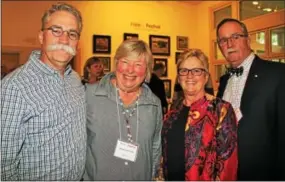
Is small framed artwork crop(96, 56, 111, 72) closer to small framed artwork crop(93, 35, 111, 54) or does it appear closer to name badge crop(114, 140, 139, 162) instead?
small framed artwork crop(93, 35, 111, 54)

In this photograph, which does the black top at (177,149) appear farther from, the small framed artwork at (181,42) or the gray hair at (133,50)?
the small framed artwork at (181,42)

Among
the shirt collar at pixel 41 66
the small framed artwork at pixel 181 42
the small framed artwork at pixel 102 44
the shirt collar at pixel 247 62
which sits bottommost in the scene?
the shirt collar at pixel 41 66

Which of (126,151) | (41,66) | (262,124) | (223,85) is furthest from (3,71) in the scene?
(262,124)

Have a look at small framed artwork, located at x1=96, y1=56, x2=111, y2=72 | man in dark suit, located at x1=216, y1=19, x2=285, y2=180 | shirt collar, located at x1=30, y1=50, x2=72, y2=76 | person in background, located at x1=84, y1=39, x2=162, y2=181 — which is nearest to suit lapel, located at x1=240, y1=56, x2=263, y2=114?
man in dark suit, located at x1=216, y1=19, x2=285, y2=180

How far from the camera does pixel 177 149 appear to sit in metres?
1.76

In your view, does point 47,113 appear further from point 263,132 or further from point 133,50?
point 263,132

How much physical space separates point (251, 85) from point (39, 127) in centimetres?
154

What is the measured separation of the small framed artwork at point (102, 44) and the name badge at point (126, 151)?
13.2 ft

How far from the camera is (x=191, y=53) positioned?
1827 millimetres

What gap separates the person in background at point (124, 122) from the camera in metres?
1.74

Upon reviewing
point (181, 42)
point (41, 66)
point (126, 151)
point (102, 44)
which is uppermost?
point (181, 42)

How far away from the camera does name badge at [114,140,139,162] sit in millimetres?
1759

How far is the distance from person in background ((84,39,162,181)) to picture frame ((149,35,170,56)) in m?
4.27

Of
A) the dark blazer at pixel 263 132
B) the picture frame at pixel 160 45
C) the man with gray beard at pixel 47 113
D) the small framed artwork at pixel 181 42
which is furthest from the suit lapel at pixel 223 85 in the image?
the small framed artwork at pixel 181 42
